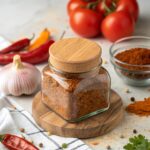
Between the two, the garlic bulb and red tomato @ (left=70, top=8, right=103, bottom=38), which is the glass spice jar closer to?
the garlic bulb

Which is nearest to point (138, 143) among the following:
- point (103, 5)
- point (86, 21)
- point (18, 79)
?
point (18, 79)

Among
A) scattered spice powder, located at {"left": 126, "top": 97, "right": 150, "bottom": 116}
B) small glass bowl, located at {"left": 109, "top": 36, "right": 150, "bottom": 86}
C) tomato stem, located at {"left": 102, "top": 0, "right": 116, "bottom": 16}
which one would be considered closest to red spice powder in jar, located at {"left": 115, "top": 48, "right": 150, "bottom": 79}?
small glass bowl, located at {"left": 109, "top": 36, "right": 150, "bottom": 86}

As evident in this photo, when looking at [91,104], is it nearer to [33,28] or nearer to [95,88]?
[95,88]

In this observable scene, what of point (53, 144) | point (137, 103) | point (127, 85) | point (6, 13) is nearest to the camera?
point (53, 144)

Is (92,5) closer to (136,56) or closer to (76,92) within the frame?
(136,56)

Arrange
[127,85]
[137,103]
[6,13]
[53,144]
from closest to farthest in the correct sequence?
[53,144] → [137,103] → [127,85] → [6,13]

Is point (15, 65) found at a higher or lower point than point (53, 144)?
higher

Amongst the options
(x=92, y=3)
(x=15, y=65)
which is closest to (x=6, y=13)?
(x=92, y=3)

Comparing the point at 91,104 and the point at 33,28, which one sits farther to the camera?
the point at 33,28
